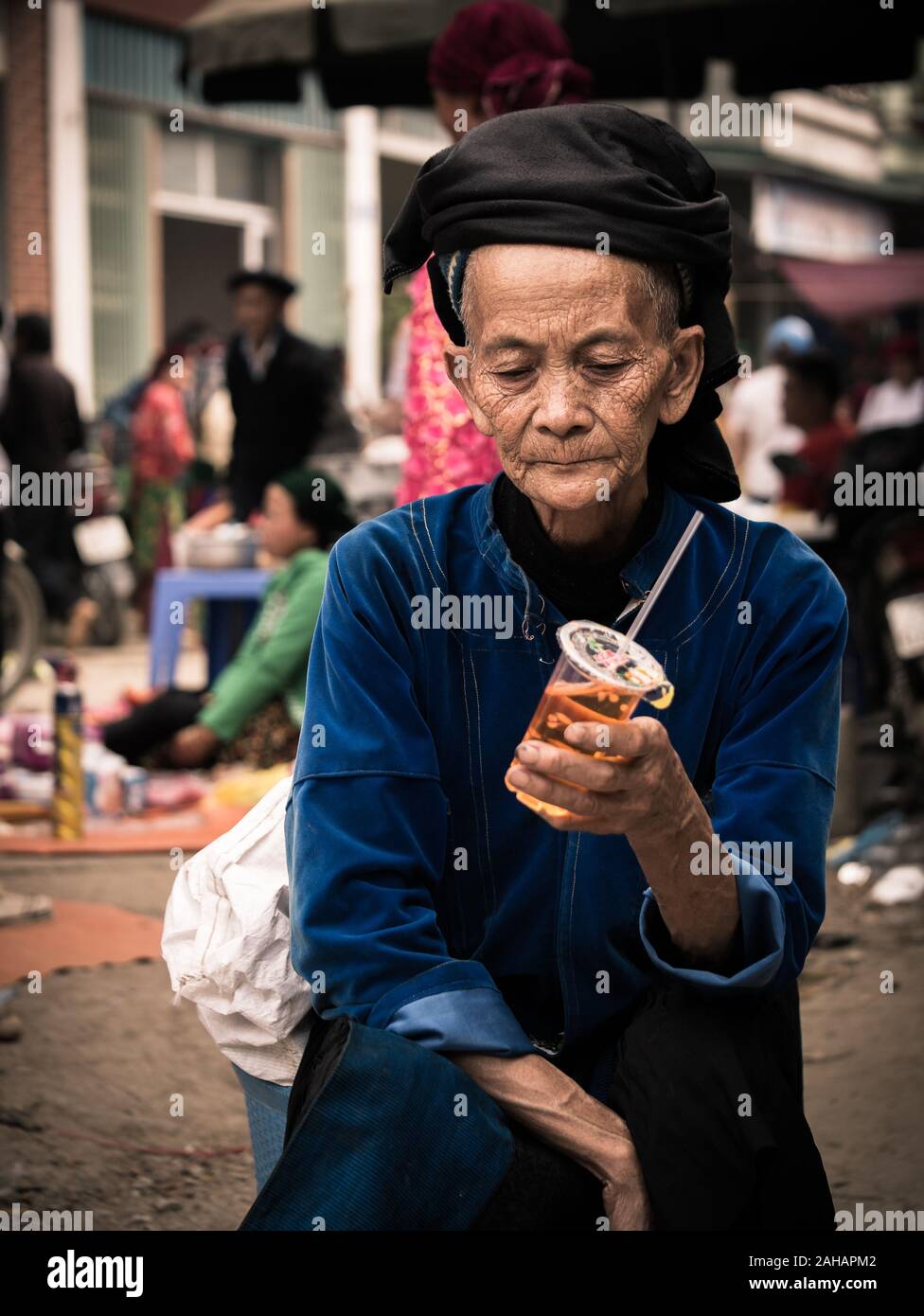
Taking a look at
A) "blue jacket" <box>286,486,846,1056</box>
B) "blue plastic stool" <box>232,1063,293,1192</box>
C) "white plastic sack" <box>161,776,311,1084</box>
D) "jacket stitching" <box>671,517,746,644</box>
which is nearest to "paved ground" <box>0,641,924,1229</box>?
"blue plastic stool" <box>232,1063,293,1192</box>

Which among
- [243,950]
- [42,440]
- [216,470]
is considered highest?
[42,440]

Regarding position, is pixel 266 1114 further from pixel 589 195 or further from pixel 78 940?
pixel 78 940

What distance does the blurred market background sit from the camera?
163 inches

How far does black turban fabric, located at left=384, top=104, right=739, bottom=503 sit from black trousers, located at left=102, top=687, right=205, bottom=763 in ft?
16.3

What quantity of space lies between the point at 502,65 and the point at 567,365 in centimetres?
257

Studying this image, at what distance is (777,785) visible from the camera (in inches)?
73.4

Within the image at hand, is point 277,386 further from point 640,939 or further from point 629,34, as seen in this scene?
point 640,939

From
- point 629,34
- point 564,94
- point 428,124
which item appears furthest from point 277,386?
point 428,124

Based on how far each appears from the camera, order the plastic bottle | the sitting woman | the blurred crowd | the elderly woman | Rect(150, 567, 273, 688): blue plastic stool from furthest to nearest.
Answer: Rect(150, 567, 273, 688): blue plastic stool, the sitting woman, the plastic bottle, the blurred crowd, the elderly woman

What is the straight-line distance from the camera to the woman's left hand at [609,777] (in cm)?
159

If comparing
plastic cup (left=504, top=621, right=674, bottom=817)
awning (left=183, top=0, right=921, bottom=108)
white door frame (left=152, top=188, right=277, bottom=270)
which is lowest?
plastic cup (left=504, top=621, right=674, bottom=817)

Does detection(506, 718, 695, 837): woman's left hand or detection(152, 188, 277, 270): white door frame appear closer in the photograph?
detection(506, 718, 695, 837): woman's left hand

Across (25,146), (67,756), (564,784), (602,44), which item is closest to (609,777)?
(564,784)

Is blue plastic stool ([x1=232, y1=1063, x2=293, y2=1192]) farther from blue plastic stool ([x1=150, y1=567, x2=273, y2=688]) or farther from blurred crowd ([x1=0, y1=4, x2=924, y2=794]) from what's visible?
blue plastic stool ([x1=150, y1=567, x2=273, y2=688])
